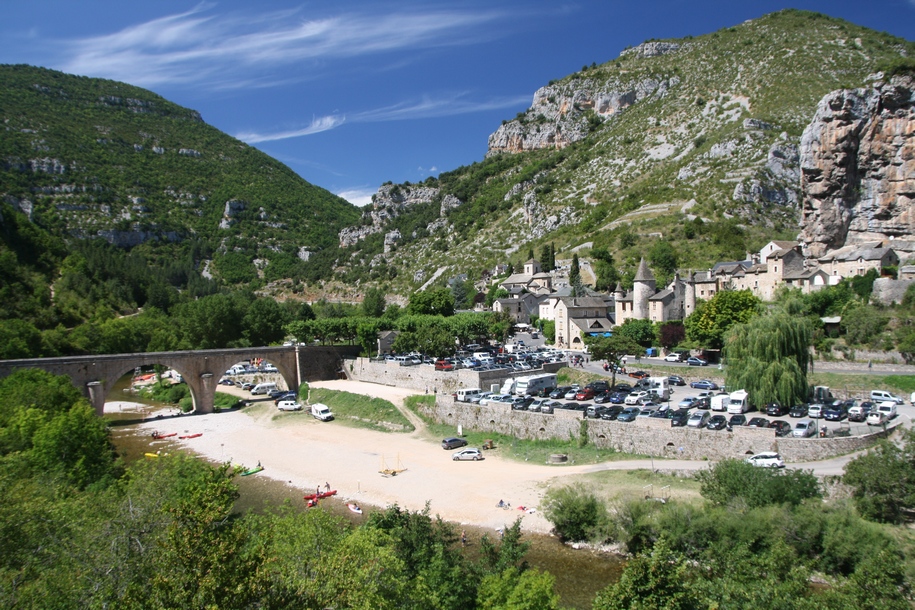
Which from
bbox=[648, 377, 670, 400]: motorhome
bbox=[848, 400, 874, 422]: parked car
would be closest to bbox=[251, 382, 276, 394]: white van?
bbox=[648, 377, 670, 400]: motorhome

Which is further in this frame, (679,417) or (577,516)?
(679,417)

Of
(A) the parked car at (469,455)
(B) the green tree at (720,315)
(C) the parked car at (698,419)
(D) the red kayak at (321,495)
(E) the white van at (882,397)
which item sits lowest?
(D) the red kayak at (321,495)

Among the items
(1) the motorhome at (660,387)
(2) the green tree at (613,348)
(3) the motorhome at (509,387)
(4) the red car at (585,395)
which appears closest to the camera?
(1) the motorhome at (660,387)

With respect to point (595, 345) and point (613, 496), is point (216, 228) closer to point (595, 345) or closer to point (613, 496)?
point (595, 345)

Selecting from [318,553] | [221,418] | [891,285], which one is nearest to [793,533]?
[318,553]

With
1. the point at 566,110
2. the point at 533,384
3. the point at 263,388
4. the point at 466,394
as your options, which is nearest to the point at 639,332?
the point at 533,384

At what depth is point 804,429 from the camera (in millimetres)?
26281

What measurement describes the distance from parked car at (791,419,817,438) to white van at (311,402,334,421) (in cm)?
3296

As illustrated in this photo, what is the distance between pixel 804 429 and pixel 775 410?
4.14 metres

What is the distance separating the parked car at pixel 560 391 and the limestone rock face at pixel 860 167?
1481 inches

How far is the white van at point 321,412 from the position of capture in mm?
46156

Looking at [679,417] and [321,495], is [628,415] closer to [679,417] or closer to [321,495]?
[679,417]

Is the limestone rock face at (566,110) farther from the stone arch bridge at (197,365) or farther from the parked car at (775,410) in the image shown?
the parked car at (775,410)

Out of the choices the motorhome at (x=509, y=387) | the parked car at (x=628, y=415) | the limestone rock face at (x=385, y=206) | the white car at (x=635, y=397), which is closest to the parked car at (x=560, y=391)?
the motorhome at (x=509, y=387)
